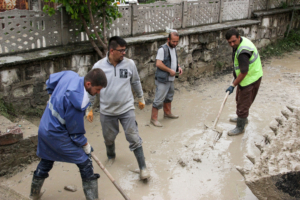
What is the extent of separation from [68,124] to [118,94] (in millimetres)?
928

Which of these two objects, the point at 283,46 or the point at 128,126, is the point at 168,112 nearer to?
the point at 128,126

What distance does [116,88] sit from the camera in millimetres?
3561

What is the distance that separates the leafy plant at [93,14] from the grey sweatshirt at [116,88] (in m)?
1.75

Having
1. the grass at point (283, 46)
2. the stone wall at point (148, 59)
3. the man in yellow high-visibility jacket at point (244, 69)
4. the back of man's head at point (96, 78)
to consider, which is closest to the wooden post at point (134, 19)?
the stone wall at point (148, 59)

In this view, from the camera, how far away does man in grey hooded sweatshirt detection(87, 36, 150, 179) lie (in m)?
3.51

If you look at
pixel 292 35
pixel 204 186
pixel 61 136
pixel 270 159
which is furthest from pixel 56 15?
pixel 292 35

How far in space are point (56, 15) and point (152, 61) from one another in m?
2.35

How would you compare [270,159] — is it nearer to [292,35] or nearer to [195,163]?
[195,163]

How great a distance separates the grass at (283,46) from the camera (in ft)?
31.1

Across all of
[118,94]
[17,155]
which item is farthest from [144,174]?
[17,155]

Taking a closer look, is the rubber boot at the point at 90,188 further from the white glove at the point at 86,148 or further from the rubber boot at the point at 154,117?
the rubber boot at the point at 154,117

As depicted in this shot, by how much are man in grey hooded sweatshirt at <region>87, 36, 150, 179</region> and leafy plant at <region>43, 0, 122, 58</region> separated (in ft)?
5.74

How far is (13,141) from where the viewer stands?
148 inches

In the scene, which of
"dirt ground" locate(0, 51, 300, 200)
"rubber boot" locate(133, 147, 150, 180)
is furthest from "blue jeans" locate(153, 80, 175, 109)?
"rubber boot" locate(133, 147, 150, 180)
